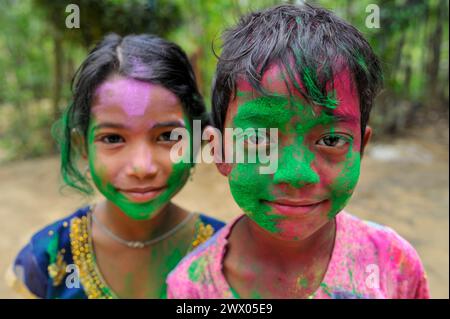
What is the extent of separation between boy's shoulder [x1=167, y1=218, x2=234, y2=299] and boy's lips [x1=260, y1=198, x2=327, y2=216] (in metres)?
0.32

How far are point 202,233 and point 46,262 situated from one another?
2.13 ft

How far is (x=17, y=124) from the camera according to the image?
8281 mm

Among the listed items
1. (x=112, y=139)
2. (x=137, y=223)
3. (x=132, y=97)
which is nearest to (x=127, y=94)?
(x=132, y=97)

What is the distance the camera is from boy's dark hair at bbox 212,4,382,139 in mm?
1063

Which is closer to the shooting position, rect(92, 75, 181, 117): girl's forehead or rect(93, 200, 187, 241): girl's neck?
rect(92, 75, 181, 117): girl's forehead

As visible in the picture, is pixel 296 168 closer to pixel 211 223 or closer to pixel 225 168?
pixel 225 168

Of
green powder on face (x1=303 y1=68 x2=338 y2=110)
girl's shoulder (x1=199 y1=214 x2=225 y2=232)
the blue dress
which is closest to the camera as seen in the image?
green powder on face (x1=303 y1=68 x2=338 y2=110)

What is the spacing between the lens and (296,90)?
105 centimetres

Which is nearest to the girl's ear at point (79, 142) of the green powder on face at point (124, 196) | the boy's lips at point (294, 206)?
the green powder on face at point (124, 196)

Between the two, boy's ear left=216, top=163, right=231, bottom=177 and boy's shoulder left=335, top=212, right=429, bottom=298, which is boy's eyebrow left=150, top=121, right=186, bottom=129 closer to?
boy's ear left=216, top=163, right=231, bottom=177

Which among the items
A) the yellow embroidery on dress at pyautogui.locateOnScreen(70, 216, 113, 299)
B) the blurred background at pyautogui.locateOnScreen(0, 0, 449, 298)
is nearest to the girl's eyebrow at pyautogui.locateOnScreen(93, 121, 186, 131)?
the yellow embroidery on dress at pyautogui.locateOnScreen(70, 216, 113, 299)

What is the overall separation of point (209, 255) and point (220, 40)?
65 centimetres

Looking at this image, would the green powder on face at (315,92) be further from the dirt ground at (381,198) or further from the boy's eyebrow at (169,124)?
the dirt ground at (381,198)
